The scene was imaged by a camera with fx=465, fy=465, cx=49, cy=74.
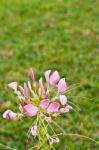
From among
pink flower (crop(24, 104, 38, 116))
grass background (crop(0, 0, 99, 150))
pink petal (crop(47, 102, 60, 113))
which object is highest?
pink flower (crop(24, 104, 38, 116))

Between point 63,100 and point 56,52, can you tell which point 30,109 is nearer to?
point 63,100

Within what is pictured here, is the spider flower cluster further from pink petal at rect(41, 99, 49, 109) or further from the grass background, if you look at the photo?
the grass background

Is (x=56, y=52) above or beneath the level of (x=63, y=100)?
beneath

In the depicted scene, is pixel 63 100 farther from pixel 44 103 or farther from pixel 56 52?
pixel 56 52

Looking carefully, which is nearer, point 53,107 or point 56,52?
point 53,107

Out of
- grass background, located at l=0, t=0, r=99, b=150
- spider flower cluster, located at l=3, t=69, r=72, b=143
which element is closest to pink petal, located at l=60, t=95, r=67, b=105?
spider flower cluster, located at l=3, t=69, r=72, b=143

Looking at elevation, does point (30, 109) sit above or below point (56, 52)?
above

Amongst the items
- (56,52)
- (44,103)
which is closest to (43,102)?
(44,103)

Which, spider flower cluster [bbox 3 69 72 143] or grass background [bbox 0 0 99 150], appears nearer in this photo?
spider flower cluster [bbox 3 69 72 143]

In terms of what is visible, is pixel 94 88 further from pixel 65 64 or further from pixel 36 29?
pixel 36 29
